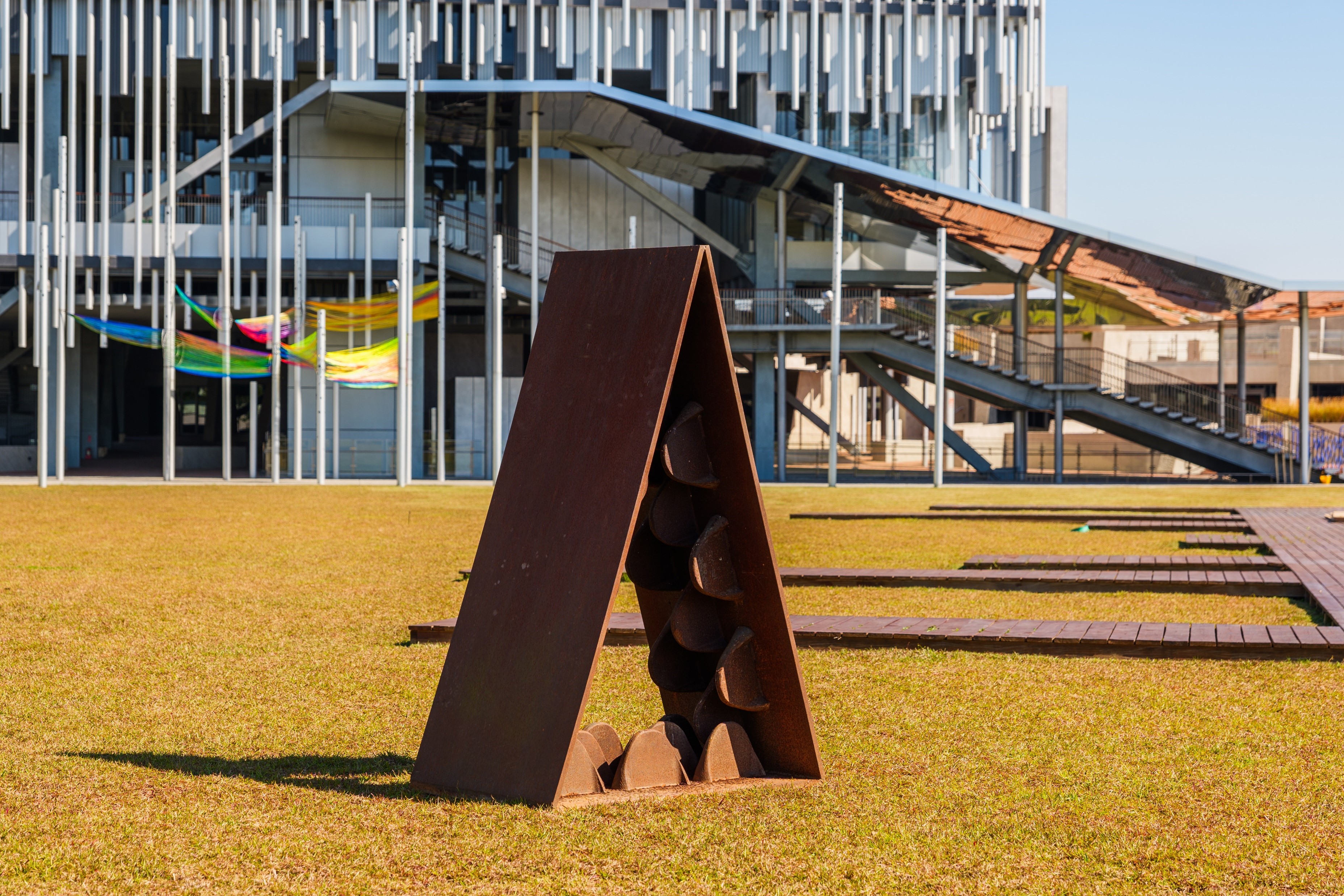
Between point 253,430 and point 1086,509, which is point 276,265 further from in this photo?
point 1086,509

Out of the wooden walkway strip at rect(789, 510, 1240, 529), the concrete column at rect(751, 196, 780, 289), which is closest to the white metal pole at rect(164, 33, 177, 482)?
the concrete column at rect(751, 196, 780, 289)

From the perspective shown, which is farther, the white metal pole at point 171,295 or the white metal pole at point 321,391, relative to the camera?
the white metal pole at point 171,295

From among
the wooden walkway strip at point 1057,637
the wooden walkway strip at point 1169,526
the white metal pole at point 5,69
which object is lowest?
the wooden walkway strip at point 1169,526

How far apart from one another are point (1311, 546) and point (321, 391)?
66.0 feet

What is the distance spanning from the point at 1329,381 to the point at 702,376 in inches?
2655

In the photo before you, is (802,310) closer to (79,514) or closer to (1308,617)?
(79,514)

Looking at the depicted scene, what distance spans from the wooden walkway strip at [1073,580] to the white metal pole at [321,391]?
18.6 metres

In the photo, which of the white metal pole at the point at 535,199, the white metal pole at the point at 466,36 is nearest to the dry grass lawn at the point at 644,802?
the white metal pole at the point at 535,199

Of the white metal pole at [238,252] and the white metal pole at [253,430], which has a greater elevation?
the white metal pole at [238,252]

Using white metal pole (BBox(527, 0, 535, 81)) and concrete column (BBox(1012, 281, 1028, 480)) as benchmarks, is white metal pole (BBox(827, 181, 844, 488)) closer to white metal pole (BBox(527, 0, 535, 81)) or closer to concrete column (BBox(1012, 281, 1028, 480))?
concrete column (BBox(1012, 281, 1028, 480))

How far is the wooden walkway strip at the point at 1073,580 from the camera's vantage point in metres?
10.9

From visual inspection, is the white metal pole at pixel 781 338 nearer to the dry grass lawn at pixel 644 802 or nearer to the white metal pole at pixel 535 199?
the white metal pole at pixel 535 199

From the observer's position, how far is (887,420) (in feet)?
196

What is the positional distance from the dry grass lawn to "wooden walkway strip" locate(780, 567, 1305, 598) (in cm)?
47
